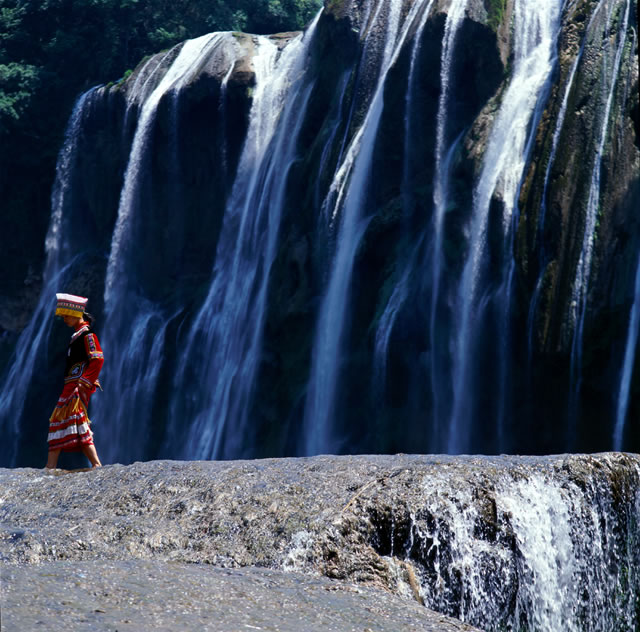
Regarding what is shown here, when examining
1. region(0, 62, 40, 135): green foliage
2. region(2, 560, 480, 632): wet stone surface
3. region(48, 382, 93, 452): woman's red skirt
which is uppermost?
region(0, 62, 40, 135): green foliage

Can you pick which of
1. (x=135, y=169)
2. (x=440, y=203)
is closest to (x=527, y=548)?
(x=440, y=203)

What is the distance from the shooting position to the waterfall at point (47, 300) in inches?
1029

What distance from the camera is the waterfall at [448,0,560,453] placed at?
52.4 feet

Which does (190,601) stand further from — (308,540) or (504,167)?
(504,167)

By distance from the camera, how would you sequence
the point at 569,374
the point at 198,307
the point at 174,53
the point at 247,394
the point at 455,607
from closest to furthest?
the point at 455,607
the point at 569,374
the point at 247,394
the point at 198,307
the point at 174,53

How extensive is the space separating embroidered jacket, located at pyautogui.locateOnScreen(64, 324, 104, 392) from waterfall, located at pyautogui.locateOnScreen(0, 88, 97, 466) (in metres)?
18.2

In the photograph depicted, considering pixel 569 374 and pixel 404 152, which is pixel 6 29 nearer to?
pixel 404 152

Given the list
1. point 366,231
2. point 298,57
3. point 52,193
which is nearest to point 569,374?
point 366,231

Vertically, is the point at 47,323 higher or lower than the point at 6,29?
lower

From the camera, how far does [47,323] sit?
1062 inches

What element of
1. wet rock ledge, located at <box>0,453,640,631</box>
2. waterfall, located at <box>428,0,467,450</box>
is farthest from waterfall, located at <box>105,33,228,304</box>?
wet rock ledge, located at <box>0,453,640,631</box>

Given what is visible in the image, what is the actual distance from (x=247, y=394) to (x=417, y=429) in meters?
4.36

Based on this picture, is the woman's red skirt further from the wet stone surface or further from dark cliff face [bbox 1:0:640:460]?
dark cliff face [bbox 1:0:640:460]

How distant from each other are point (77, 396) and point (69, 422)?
0.71 feet
